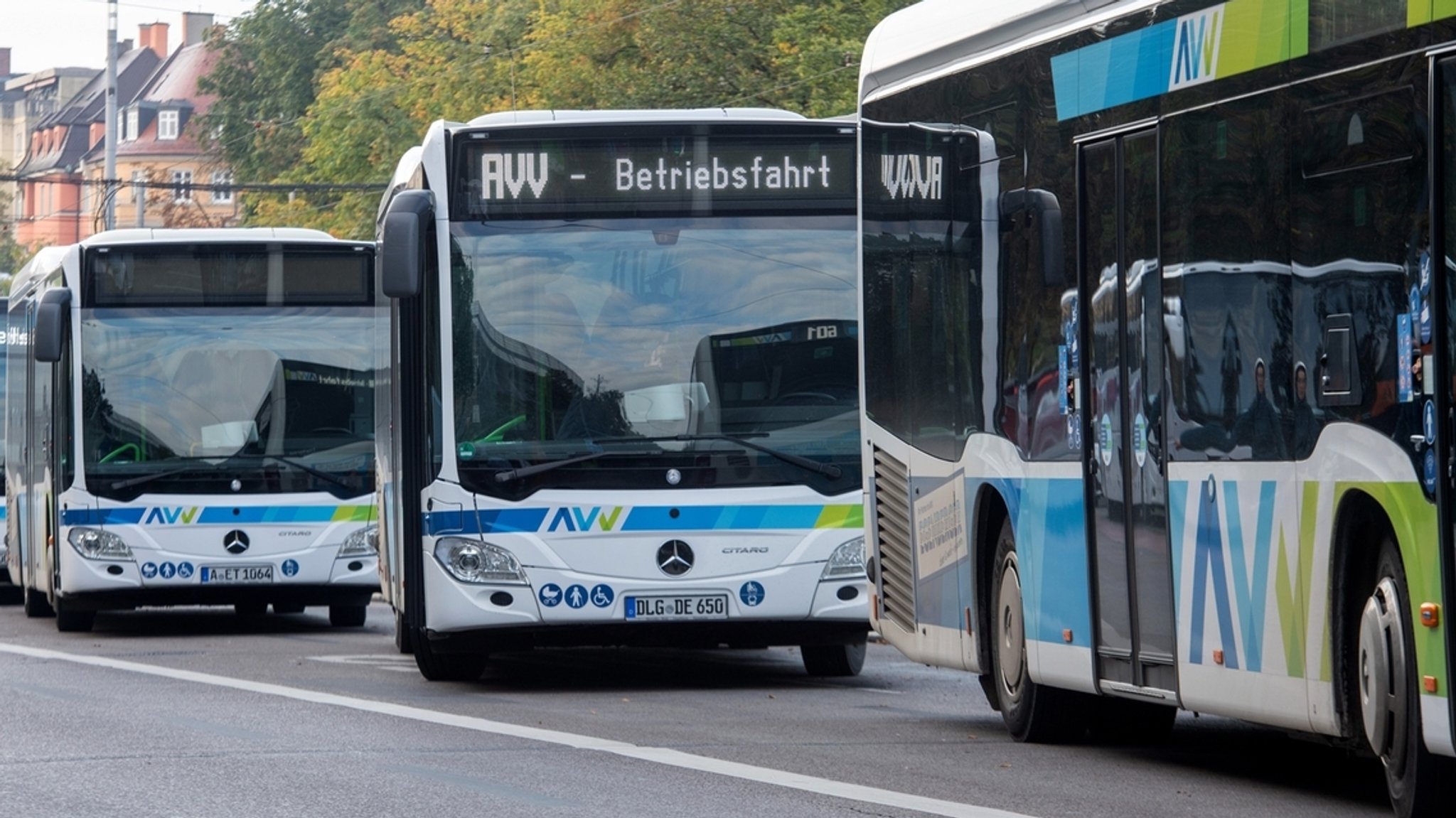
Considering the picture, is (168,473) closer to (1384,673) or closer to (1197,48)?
(1197,48)

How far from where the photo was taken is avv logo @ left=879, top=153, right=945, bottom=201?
481 inches

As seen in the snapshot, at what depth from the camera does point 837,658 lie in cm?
1619

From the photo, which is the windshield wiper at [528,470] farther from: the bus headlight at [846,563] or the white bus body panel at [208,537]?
the white bus body panel at [208,537]

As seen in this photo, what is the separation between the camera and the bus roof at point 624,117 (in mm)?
14789

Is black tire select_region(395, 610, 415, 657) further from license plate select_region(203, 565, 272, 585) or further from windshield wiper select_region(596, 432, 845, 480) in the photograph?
windshield wiper select_region(596, 432, 845, 480)

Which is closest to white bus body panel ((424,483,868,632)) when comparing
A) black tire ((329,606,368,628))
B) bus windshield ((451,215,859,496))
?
bus windshield ((451,215,859,496))

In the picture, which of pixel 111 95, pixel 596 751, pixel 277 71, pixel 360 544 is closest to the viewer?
pixel 596 751

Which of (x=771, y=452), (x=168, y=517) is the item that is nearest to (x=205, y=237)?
(x=168, y=517)

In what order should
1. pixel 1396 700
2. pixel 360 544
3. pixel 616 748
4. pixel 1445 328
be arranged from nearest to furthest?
pixel 1445 328 < pixel 1396 700 < pixel 616 748 < pixel 360 544

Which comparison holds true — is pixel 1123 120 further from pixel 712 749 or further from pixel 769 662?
pixel 769 662

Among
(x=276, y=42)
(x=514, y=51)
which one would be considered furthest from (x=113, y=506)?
(x=276, y=42)

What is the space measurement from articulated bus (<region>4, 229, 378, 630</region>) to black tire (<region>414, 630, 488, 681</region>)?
5.95 metres

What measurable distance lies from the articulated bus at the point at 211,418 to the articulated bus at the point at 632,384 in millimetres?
6545

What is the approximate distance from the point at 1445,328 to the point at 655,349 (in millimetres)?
7369
